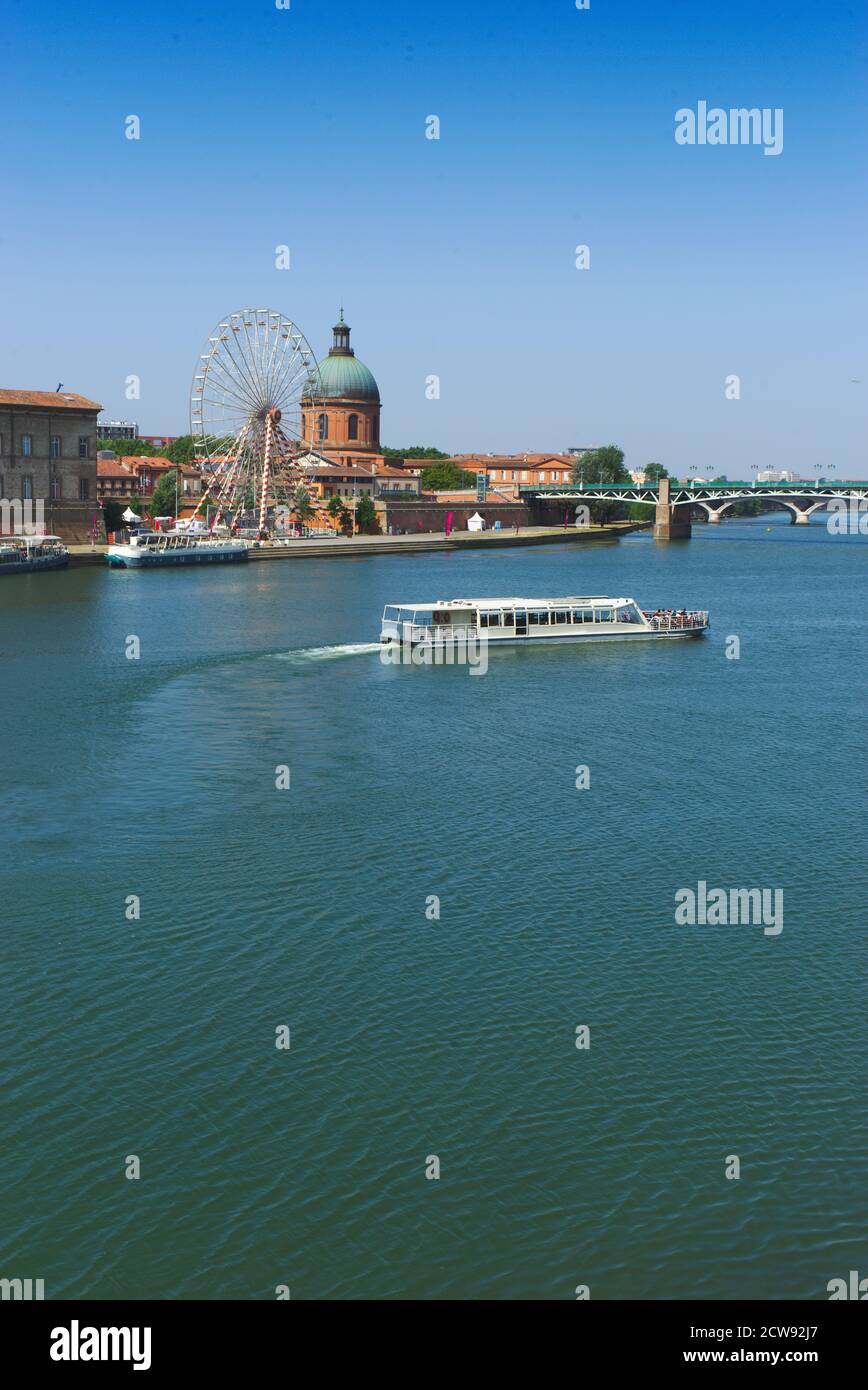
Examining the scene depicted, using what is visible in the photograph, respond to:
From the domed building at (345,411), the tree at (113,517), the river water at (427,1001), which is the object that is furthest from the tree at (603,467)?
the river water at (427,1001)

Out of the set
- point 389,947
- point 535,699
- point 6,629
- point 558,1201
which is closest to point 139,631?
point 6,629

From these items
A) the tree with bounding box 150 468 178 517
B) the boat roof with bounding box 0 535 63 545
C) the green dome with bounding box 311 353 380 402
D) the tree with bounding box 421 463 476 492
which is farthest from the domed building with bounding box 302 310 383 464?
the boat roof with bounding box 0 535 63 545

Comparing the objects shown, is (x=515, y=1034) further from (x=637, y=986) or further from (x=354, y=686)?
(x=354, y=686)

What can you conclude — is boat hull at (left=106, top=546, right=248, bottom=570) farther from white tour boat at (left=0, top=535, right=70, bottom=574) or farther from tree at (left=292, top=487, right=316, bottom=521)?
tree at (left=292, top=487, right=316, bottom=521)

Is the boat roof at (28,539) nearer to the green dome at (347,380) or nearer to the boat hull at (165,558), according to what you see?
the boat hull at (165,558)

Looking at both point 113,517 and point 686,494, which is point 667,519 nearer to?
point 686,494
